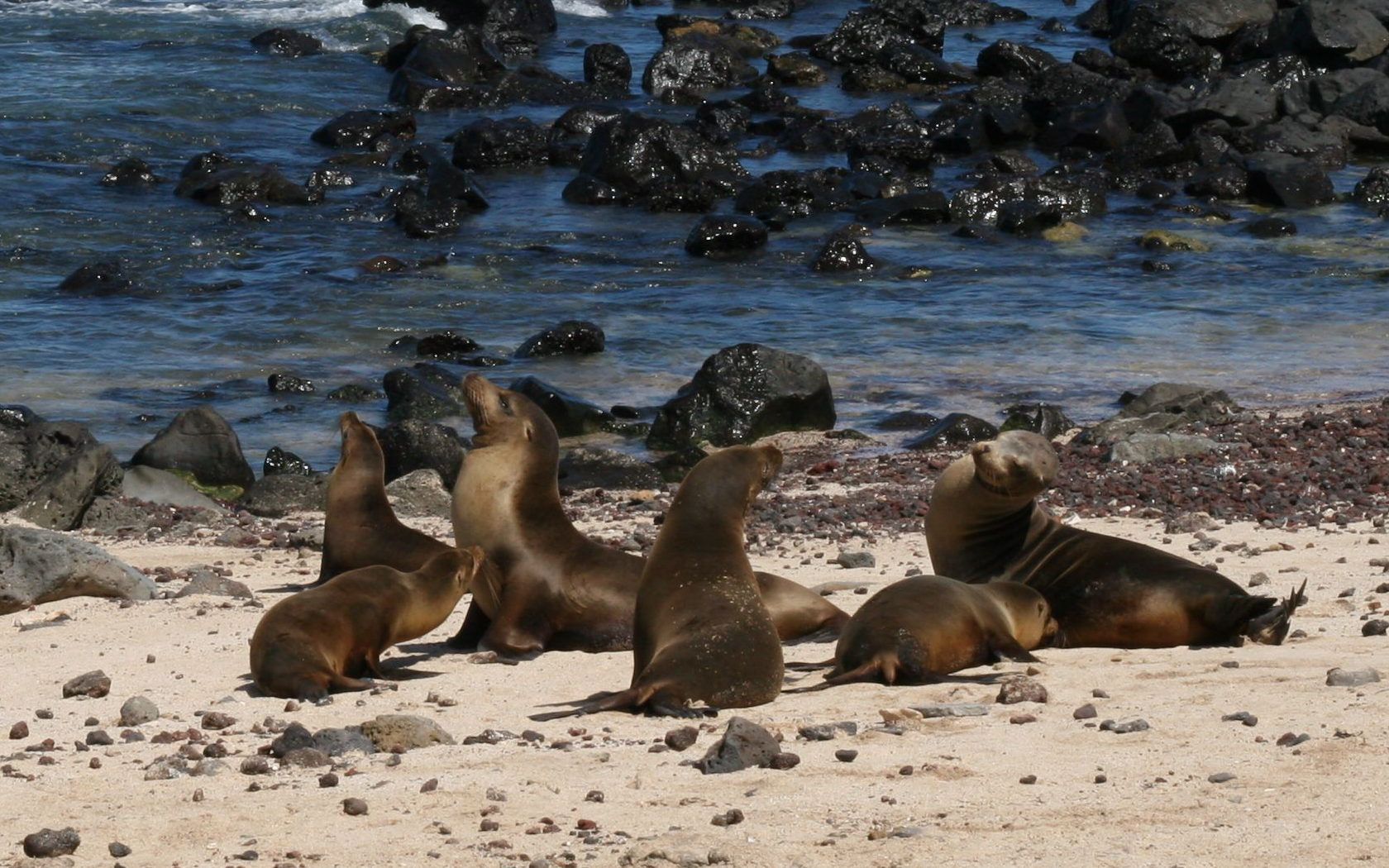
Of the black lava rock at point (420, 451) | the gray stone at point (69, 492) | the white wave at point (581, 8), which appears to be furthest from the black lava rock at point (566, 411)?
the white wave at point (581, 8)

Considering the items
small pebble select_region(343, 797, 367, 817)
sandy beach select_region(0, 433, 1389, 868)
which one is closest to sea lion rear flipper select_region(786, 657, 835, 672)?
sandy beach select_region(0, 433, 1389, 868)

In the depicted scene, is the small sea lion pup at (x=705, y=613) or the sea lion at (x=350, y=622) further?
the sea lion at (x=350, y=622)

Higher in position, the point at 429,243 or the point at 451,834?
the point at 451,834

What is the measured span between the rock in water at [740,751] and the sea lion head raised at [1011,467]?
9.03 feet

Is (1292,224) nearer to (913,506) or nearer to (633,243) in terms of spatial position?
(633,243)

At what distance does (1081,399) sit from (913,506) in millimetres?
5335

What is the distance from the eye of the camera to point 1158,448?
11.9 metres

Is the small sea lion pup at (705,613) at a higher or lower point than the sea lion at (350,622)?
higher

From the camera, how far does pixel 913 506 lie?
1077 centimetres

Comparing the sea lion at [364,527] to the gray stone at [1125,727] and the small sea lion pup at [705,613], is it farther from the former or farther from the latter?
the gray stone at [1125,727]

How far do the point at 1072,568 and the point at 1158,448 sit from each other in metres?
4.53

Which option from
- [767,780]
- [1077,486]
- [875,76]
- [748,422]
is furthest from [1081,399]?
[875,76]

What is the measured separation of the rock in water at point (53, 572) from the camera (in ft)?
27.1

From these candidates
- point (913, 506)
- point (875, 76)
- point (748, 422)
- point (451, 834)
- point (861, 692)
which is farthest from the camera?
point (875, 76)
